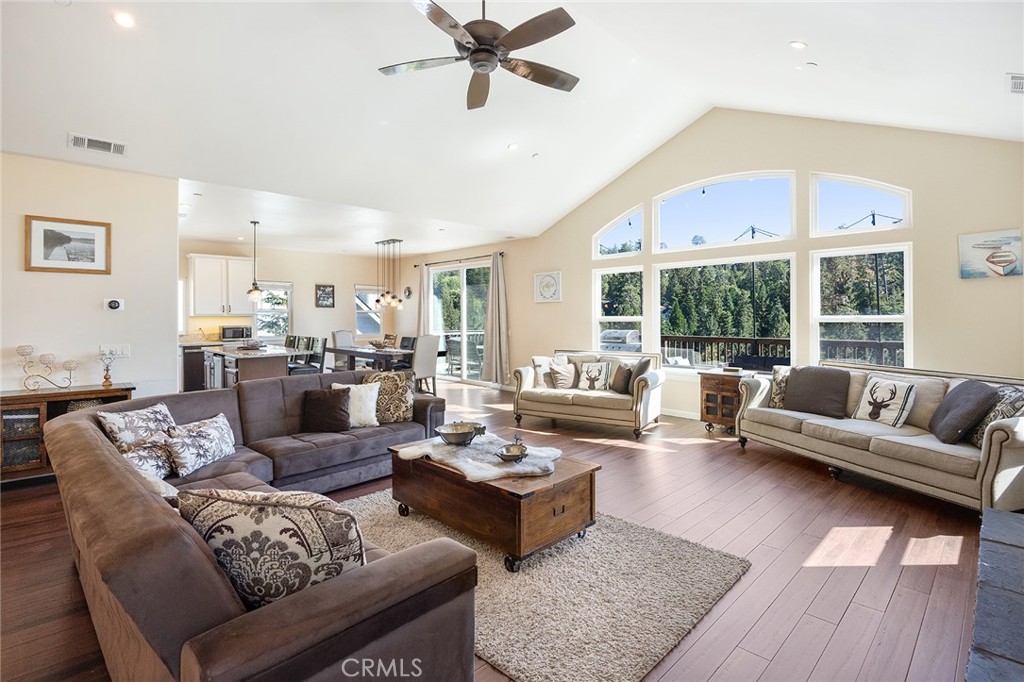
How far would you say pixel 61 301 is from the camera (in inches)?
161

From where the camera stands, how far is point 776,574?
252cm

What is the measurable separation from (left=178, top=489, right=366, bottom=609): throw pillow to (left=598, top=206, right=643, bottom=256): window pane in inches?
241

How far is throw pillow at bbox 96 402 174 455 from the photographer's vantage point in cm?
271

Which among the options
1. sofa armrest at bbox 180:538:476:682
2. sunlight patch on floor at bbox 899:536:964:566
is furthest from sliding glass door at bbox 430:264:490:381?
sofa armrest at bbox 180:538:476:682

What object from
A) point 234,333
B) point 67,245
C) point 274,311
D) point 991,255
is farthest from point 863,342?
point 274,311

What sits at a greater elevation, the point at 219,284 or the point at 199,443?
the point at 219,284

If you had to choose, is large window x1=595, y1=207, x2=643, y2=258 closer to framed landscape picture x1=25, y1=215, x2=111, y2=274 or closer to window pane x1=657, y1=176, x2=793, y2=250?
window pane x1=657, y1=176, x2=793, y2=250

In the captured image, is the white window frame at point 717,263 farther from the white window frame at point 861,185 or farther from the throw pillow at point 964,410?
the throw pillow at point 964,410

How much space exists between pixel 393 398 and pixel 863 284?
15.9ft

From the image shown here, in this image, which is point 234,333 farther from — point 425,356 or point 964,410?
point 964,410

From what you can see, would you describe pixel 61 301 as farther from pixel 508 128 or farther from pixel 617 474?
pixel 617 474

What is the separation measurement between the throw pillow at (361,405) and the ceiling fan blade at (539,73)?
2629mm

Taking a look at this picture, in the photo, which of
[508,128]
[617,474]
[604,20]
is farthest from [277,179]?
[617,474]

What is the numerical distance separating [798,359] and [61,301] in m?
7.15
